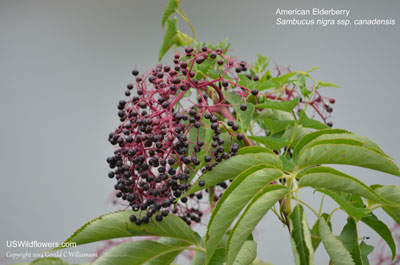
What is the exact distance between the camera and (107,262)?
22.7 inches

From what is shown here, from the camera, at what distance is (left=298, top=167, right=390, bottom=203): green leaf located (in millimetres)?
436

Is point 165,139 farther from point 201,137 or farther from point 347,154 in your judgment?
point 347,154

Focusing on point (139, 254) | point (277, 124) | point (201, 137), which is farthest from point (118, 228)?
point (277, 124)

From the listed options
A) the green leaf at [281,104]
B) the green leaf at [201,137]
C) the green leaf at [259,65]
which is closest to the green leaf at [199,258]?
the green leaf at [201,137]

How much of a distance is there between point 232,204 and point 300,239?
98 millimetres

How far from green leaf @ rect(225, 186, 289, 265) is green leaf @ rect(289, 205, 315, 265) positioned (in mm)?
47

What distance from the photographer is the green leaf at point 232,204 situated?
45 cm

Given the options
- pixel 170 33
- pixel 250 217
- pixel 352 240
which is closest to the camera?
pixel 250 217

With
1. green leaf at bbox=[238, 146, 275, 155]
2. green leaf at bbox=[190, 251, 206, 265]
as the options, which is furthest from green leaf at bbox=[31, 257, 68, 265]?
green leaf at bbox=[238, 146, 275, 155]

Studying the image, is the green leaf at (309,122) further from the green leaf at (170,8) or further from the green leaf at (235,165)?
the green leaf at (170,8)

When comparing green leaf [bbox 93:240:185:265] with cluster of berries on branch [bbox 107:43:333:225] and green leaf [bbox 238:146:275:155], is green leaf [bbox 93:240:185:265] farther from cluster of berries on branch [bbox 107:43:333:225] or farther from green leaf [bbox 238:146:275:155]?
green leaf [bbox 238:146:275:155]

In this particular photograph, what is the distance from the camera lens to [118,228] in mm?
577

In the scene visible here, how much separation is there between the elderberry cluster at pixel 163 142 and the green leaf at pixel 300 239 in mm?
113

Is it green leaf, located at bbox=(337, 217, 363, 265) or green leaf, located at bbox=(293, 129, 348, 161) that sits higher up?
green leaf, located at bbox=(293, 129, 348, 161)
